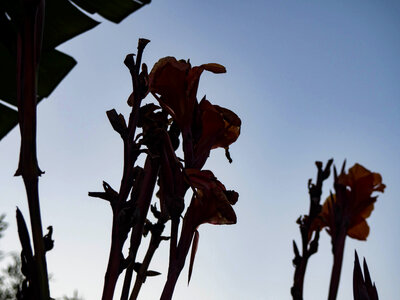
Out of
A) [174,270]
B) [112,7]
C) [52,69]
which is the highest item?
[112,7]

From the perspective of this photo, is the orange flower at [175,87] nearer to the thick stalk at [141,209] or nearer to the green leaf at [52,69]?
the thick stalk at [141,209]

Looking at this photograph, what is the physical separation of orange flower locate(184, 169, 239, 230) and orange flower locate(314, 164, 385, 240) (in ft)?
0.80

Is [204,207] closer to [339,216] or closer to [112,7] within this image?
[339,216]

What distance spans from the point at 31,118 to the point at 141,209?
129 mm

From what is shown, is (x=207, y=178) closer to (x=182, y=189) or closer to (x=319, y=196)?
(x=182, y=189)

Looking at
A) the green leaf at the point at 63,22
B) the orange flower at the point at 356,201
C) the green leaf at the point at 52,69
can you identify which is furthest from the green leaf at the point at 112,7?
the orange flower at the point at 356,201

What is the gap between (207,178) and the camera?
401 millimetres

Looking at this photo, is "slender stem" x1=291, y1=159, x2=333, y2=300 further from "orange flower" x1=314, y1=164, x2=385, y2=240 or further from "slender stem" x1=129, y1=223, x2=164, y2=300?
"slender stem" x1=129, y1=223, x2=164, y2=300

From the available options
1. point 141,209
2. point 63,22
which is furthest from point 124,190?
point 63,22

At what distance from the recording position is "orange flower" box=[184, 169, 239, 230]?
40cm

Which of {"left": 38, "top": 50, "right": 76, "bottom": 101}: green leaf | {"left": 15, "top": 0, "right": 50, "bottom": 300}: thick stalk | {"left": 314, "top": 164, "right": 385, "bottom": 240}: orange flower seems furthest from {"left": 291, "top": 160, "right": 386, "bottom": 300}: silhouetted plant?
{"left": 38, "top": 50, "right": 76, "bottom": 101}: green leaf

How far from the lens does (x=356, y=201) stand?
679 mm

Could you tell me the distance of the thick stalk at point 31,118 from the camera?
0.29 metres

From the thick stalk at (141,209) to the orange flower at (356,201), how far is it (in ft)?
0.99
